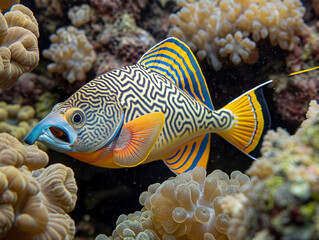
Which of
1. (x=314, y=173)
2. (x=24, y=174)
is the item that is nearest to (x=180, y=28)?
(x=24, y=174)

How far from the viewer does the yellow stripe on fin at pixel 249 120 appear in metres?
2.82

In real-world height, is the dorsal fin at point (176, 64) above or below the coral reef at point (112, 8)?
below

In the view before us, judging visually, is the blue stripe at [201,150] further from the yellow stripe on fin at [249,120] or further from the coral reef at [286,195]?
the coral reef at [286,195]

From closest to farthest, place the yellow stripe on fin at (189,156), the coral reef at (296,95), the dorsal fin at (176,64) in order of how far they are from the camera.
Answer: the dorsal fin at (176,64) < the yellow stripe on fin at (189,156) < the coral reef at (296,95)

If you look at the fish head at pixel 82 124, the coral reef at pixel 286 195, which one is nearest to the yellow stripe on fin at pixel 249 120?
the fish head at pixel 82 124

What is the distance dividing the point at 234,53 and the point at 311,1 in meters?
1.59

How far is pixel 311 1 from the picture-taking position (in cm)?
412

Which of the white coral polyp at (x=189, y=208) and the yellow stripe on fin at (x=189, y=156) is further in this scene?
the yellow stripe on fin at (x=189, y=156)

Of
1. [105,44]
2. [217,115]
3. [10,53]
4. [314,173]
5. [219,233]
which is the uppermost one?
[314,173]

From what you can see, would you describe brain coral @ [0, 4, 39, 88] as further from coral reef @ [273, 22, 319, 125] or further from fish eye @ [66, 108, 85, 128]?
coral reef @ [273, 22, 319, 125]

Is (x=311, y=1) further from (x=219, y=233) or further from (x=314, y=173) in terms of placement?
(x=314, y=173)

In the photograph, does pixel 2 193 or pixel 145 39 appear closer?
pixel 2 193

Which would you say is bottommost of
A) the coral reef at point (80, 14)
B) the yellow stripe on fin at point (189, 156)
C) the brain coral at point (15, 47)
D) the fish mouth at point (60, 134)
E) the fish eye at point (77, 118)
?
the yellow stripe on fin at point (189, 156)

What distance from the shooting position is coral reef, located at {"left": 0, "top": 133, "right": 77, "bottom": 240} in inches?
54.2
